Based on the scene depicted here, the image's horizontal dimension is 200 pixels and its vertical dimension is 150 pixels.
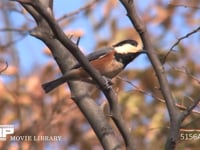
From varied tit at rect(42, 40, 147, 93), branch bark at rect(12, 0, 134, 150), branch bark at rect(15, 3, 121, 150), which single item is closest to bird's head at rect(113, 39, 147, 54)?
varied tit at rect(42, 40, 147, 93)

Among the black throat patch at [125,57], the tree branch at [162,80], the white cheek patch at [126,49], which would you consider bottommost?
the tree branch at [162,80]

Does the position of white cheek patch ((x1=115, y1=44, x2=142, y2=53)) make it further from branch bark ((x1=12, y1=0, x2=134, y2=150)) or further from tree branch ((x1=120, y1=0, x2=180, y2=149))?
tree branch ((x1=120, y1=0, x2=180, y2=149))

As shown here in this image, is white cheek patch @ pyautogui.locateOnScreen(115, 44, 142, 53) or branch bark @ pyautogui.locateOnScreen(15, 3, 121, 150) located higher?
white cheek patch @ pyautogui.locateOnScreen(115, 44, 142, 53)

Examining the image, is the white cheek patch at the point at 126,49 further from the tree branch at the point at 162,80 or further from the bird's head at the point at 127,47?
the tree branch at the point at 162,80

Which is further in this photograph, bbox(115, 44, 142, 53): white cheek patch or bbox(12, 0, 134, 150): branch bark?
bbox(115, 44, 142, 53): white cheek patch

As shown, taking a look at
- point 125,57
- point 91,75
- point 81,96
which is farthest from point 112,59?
point 91,75

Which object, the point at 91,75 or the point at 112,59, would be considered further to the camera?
the point at 112,59

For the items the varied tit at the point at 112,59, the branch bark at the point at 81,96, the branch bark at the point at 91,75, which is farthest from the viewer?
the varied tit at the point at 112,59

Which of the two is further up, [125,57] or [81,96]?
[125,57]

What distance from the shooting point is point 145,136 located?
3.20 m

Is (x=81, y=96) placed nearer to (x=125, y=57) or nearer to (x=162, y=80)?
(x=162, y=80)

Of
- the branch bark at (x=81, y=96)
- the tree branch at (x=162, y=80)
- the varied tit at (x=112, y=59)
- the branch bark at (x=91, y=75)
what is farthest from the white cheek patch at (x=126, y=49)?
the tree branch at (x=162, y=80)

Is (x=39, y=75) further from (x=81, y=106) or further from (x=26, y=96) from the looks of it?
(x=81, y=106)

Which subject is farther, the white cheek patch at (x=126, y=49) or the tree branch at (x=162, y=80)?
the white cheek patch at (x=126, y=49)
